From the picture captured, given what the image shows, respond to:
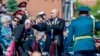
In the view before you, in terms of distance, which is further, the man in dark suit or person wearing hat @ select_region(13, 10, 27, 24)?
the man in dark suit

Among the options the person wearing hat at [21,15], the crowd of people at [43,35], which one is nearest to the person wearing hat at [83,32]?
the crowd of people at [43,35]

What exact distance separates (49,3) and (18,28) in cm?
5976

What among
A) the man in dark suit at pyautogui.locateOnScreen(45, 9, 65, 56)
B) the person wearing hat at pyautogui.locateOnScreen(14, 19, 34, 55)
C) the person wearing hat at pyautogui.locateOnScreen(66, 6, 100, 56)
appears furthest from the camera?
the man in dark suit at pyautogui.locateOnScreen(45, 9, 65, 56)

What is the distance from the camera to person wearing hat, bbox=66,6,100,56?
1435 cm

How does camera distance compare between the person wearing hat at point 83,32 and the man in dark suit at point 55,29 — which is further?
the man in dark suit at point 55,29

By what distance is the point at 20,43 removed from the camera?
16141 mm

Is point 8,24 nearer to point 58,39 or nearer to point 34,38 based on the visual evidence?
point 34,38

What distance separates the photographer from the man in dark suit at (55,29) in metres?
17.1

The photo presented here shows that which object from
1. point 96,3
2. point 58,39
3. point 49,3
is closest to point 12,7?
point 49,3

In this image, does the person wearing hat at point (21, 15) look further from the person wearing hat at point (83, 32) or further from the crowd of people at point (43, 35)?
the person wearing hat at point (83, 32)

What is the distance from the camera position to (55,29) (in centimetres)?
1714

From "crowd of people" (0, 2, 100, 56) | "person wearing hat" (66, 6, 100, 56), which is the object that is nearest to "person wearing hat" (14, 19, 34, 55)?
"crowd of people" (0, 2, 100, 56)

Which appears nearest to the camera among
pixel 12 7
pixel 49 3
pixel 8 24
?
pixel 8 24

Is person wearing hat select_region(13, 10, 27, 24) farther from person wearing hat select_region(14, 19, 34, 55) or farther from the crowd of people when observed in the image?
person wearing hat select_region(14, 19, 34, 55)
